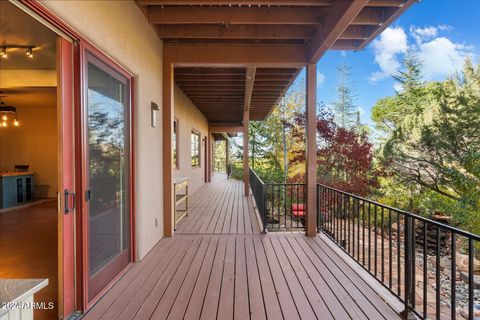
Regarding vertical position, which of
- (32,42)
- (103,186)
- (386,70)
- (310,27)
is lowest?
(103,186)

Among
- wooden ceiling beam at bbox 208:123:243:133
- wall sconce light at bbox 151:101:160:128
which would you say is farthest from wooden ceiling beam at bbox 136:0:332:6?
wooden ceiling beam at bbox 208:123:243:133

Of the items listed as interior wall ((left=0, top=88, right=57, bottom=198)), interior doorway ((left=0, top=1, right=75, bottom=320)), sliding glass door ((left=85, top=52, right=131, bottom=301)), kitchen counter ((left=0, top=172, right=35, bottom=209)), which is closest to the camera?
interior doorway ((left=0, top=1, right=75, bottom=320))

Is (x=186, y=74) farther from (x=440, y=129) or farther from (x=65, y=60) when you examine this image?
(x=440, y=129)

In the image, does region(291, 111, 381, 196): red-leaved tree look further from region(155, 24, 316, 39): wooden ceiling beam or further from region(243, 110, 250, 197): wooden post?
region(155, 24, 316, 39): wooden ceiling beam

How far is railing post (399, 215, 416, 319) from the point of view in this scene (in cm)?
198

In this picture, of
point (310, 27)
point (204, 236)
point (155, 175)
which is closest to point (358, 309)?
point (204, 236)

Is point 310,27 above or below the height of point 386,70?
below

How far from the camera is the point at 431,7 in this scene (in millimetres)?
30547

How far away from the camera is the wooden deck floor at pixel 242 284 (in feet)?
6.73

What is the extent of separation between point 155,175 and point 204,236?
4.00 feet

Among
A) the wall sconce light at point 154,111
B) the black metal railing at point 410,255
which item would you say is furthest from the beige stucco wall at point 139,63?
the black metal railing at point 410,255

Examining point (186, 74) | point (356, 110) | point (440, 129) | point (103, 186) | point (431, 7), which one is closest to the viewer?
point (103, 186)

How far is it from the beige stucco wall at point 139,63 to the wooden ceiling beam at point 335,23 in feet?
7.53

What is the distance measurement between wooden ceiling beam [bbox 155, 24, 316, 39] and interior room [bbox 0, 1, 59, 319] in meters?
1.50
